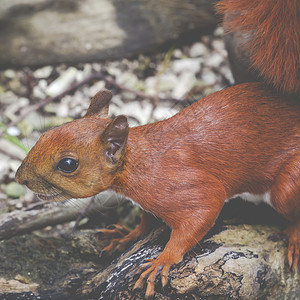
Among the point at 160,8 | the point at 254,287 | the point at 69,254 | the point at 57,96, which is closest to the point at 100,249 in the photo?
the point at 69,254

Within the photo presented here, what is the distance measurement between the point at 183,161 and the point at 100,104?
0.49 meters

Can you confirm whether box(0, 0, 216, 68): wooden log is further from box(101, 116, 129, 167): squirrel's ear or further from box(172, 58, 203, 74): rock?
box(101, 116, 129, 167): squirrel's ear

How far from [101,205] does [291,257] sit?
50.0 inches

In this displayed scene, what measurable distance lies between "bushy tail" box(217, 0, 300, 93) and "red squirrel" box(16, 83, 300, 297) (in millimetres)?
152

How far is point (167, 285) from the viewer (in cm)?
204

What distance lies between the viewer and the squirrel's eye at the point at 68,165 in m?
1.88

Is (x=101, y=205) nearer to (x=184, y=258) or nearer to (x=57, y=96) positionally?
(x=184, y=258)

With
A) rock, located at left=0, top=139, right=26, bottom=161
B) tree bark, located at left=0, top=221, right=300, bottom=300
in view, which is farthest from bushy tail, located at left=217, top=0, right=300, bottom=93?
rock, located at left=0, top=139, right=26, bottom=161

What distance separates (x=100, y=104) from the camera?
6.97 ft

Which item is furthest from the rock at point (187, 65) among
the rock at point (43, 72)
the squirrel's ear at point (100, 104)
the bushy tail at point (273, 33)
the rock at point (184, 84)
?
the squirrel's ear at point (100, 104)

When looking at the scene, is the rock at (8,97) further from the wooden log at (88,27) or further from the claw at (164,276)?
the claw at (164,276)

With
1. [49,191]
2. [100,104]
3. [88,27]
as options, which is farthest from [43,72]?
[49,191]

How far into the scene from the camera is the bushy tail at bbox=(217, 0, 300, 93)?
1.94m

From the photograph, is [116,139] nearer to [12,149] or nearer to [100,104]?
[100,104]
